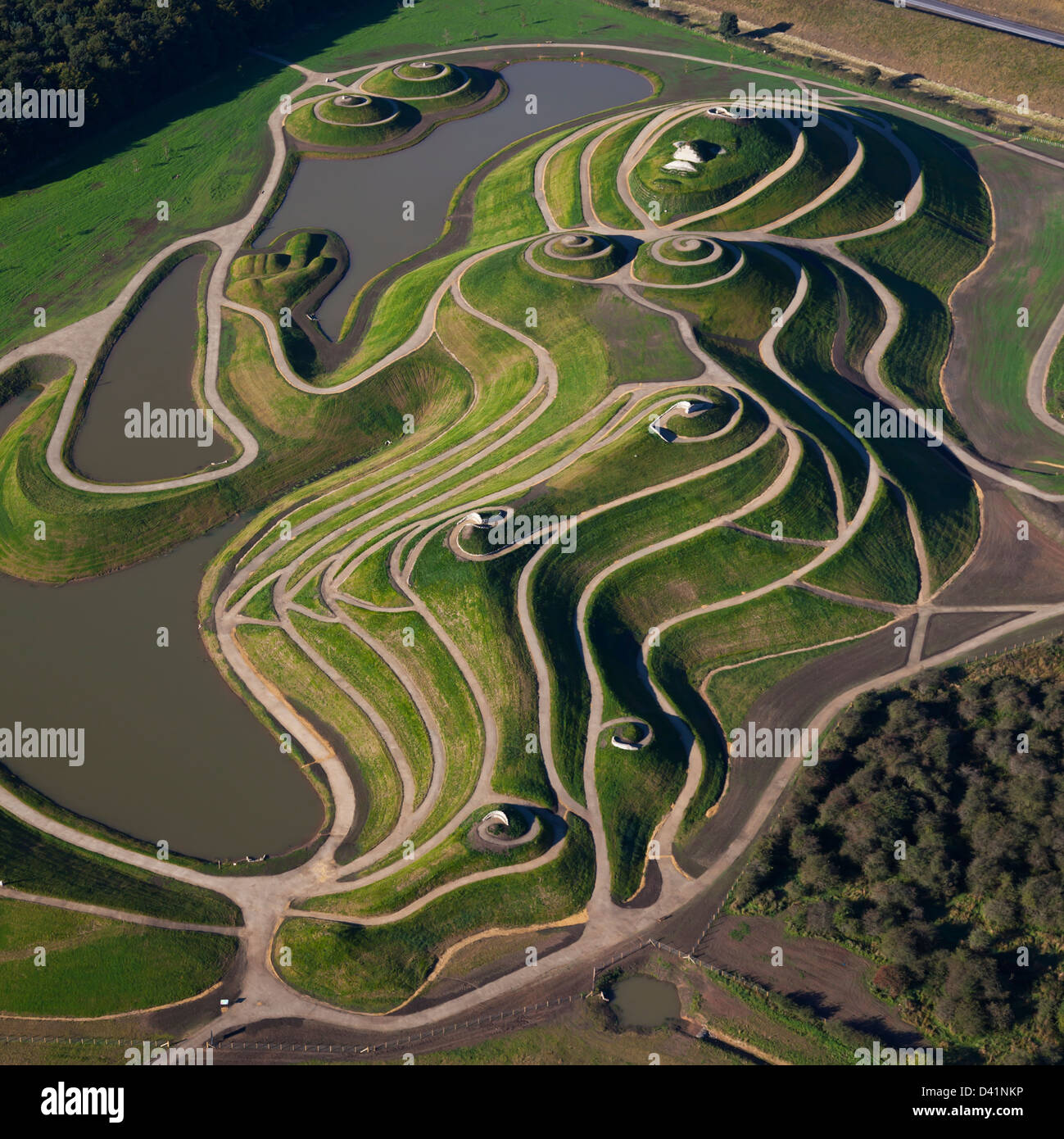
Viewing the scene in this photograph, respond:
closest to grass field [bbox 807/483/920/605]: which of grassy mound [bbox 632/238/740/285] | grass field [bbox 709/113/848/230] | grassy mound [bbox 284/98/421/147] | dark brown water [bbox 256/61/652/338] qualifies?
grassy mound [bbox 632/238/740/285]

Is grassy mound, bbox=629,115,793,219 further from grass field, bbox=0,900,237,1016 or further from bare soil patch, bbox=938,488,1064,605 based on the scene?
grass field, bbox=0,900,237,1016

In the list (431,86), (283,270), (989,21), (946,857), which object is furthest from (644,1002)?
(989,21)

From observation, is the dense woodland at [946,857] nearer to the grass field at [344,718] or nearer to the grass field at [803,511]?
the grass field at [803,511]

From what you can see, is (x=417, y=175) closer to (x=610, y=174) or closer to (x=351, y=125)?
(x=351, y=125)

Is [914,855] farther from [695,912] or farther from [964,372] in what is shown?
[964,372]
